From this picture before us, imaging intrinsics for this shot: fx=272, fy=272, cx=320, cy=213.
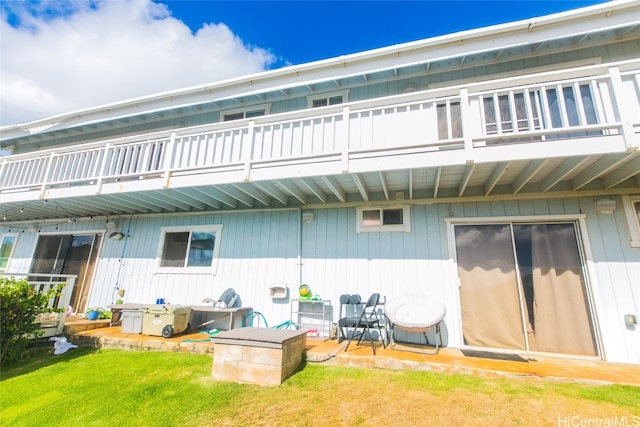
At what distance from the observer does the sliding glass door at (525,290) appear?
4.35 metres

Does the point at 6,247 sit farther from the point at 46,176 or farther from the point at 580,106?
the point at 580,106

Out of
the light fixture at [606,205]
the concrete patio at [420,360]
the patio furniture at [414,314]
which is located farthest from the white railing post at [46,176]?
the light fixture at [606,205]

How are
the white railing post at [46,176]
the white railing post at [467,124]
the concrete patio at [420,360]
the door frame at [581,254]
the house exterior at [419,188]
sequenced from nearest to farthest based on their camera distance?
1. the concrete patio at [420,360]
2. the white railing post at [467,124]
3. the house exterior at [419,188]
4. the door frame at [581,254]
5. the white railing post at [46,176]

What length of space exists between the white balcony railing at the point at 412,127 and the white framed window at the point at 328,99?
1.95m

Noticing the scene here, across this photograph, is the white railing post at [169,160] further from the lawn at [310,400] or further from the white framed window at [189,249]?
the lawn at [310,400]

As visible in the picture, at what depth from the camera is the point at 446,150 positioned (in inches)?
160

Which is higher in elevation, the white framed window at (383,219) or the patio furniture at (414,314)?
the white framed window at (383,219)

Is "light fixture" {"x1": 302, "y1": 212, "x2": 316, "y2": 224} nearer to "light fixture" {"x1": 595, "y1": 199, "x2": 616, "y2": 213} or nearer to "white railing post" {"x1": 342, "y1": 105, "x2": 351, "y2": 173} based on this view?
"white railing post" {"x1": 342, "y1": 105, "x2": 351, "y2": 173}

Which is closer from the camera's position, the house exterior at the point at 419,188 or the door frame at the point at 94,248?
the house exterior at the point at 419,188

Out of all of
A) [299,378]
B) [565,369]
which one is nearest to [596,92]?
[565,369]

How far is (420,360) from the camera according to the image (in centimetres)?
379

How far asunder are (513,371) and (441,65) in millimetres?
5649

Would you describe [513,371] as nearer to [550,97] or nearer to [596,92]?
[596,92]

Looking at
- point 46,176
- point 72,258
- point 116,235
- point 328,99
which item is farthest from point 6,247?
point 328,99
